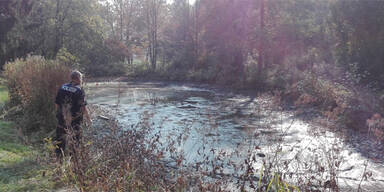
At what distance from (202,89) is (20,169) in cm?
1920

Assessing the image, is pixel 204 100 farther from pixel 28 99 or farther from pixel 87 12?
pixel 87 12

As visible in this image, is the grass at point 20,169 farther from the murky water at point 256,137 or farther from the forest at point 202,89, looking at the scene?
the murky water at point 256,137

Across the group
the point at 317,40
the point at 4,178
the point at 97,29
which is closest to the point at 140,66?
the point at 97,29

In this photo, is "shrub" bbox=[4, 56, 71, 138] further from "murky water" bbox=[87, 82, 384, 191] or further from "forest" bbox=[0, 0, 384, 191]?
"murky water" bbox=[87, 82, 384, 191]

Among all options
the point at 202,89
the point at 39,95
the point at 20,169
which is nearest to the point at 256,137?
the point at 20,169

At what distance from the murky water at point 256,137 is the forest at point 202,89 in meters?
0.09

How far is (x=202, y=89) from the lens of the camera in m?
23.9

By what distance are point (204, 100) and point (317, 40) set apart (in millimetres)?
17759

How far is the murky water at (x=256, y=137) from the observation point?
17.3ft

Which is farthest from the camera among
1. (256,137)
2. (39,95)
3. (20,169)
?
(39,95)

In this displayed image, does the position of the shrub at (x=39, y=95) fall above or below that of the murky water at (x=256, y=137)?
above

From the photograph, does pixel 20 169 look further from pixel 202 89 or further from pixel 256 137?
pixel 202 89

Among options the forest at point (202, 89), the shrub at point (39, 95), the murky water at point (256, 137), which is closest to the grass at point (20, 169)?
the forest at point (202, 89)

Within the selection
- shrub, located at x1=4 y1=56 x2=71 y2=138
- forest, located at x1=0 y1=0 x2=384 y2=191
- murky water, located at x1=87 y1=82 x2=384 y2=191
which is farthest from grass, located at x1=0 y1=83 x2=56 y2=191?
murky water, located at x1=87 y1=82 x2=384 y2=191
